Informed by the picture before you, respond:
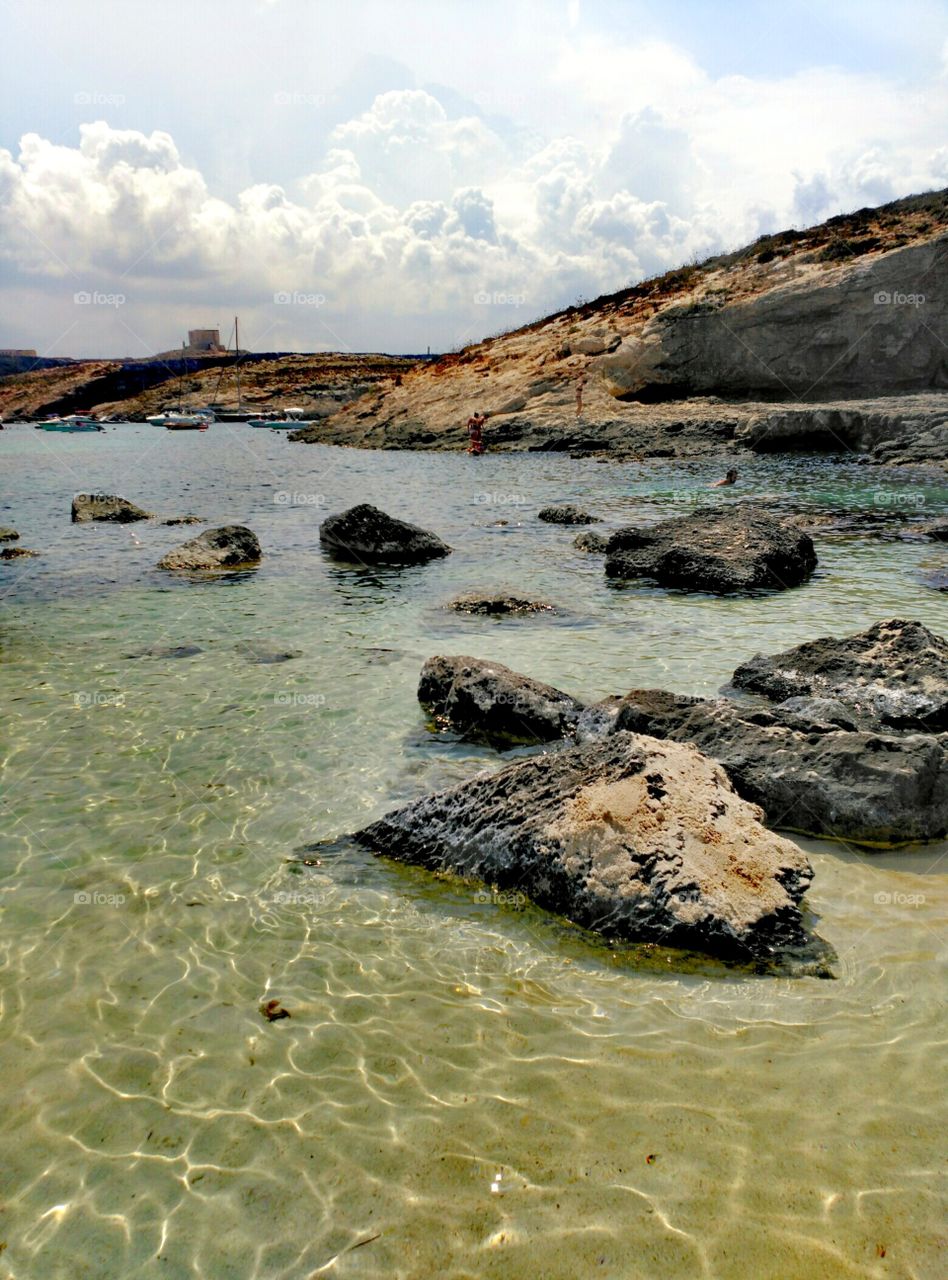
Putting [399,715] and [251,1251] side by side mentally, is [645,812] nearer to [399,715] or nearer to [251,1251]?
[251,1251]

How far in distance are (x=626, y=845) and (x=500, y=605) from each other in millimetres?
9058

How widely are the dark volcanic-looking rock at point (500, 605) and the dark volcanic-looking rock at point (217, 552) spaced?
7014mm

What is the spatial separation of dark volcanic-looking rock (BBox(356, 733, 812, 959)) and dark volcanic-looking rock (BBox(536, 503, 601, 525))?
61.7ft

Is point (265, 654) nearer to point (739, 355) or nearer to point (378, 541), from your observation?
point (378, 541)

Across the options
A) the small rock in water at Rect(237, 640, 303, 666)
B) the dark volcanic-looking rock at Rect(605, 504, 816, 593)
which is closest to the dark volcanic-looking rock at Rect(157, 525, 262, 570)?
the small rock in water at Rect(237, 640, 303, 666)

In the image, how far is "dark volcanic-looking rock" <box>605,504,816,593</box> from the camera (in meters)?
15.8

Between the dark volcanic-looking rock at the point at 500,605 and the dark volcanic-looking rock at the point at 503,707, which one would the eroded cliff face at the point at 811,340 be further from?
the dark volcanic-looking rock at the point at 503,707

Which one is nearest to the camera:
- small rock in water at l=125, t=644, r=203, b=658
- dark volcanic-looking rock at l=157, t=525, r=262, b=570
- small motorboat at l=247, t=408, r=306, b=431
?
small rock in water at l=125, t=644, r=203, b=658

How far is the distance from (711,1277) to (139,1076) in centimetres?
293

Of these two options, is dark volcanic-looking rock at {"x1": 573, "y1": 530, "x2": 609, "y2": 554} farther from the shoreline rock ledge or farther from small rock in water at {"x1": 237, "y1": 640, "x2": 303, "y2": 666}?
the shoreline rock ledge

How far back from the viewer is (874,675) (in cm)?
910

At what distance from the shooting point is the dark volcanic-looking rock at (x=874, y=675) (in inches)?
332

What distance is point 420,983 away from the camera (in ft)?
16.6

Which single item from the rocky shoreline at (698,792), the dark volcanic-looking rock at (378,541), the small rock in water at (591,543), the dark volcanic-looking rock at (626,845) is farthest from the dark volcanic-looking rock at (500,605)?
the dark volcanic-looking rock at (626,845)
